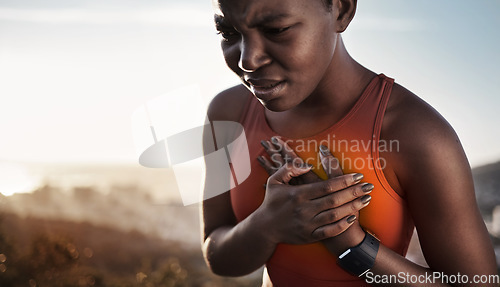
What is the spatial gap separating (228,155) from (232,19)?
0.51 m

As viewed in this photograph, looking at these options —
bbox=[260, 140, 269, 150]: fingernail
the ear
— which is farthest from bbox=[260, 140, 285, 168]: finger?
the ear

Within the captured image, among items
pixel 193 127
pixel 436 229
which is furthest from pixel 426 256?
pixel 193 127

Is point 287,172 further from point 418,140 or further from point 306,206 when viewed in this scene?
point 418,140

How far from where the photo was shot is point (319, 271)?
120cm

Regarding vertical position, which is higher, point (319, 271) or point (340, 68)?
point (340, 68)

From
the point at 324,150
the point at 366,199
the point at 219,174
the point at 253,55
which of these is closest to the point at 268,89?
the point at 253,55

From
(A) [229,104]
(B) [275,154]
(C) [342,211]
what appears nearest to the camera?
(C) [342,211]

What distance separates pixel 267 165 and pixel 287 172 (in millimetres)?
89

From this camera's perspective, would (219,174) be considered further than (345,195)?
Yes

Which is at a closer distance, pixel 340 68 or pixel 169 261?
pixel 340 68

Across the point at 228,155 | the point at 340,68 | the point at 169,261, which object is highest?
the point at 340,68

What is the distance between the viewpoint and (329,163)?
114 cm

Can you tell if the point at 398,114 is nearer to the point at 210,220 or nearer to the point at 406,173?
the point at 406,173

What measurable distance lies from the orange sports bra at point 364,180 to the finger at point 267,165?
0.12ft
